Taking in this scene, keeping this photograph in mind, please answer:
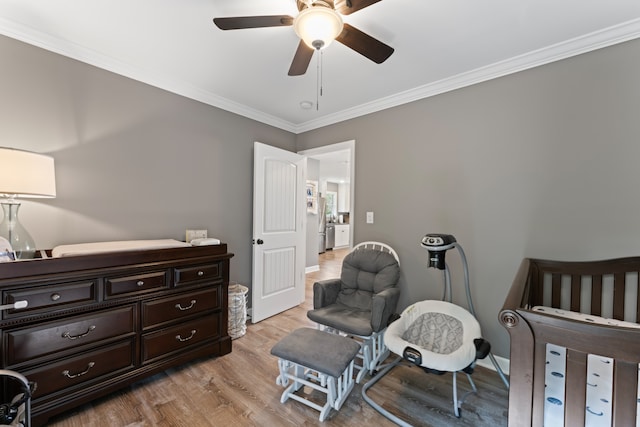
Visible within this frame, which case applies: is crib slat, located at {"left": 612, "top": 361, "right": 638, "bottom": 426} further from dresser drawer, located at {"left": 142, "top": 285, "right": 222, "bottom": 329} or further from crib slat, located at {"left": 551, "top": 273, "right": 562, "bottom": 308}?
dresser drawer, located at {"left": 142, "top": 285, "right": 222, "bottom": 329}

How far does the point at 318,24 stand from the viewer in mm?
1293

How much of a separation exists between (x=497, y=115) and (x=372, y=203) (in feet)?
4.50

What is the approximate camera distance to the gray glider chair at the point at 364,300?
204 centimetres

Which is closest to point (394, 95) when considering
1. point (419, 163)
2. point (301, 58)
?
point (419, 163)

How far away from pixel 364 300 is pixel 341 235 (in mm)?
6564

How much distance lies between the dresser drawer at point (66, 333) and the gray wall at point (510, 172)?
2322 millimetres

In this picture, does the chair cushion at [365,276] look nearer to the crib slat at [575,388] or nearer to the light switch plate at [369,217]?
the light switch plate at [369,217]

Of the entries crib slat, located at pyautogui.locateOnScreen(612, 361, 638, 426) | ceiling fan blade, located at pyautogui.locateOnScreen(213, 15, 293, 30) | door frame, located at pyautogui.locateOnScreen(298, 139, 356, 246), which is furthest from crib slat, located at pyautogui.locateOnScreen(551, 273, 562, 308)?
ceiling fan blade, located at pyautogui.locateOnScreen(213, 15, 293, 30)

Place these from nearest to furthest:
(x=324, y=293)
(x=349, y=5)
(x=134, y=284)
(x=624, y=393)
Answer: (x=624, y=393)
(x=349, y=5)
(x=134, y=284)
(x=324, y=293)

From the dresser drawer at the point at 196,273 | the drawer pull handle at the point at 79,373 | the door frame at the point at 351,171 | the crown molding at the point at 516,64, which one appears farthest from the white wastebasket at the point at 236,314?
the crown molding at the point at 516,64

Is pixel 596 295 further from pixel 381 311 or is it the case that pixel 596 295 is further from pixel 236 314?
pixel 236 314

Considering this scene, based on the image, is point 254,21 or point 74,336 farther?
point 74,336

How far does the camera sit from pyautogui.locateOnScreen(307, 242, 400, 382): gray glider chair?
2045 millimetres

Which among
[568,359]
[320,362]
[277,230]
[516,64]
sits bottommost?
[320,362]
